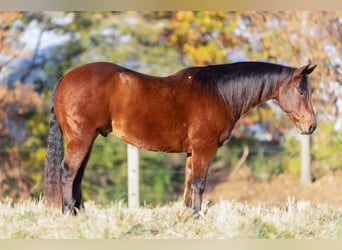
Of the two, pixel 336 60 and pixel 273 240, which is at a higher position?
pixel 336 60

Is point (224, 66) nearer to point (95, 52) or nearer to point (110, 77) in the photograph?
point (110, 77)

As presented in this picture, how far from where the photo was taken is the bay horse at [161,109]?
4.40 meters

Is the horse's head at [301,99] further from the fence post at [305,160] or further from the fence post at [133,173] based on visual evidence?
the fence post at [305,160]

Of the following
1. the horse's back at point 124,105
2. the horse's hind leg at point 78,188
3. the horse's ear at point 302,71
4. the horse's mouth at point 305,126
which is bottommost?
the horse's hind leg at point 78,188

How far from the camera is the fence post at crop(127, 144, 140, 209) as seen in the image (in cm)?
667

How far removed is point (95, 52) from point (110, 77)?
12.8ft

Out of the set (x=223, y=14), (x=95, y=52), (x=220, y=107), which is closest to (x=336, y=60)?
(x=223, y=14)

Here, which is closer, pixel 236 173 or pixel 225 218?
pixel 225 218

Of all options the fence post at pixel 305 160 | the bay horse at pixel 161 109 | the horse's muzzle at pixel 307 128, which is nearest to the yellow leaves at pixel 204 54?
the fence post at pixel 305 160

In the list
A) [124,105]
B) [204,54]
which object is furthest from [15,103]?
[124,105]

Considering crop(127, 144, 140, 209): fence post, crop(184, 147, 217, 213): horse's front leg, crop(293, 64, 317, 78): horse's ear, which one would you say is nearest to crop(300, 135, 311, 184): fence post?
crop(127, 144, 140, 209): fence post

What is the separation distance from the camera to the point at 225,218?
4.16 metres

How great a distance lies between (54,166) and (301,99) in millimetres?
2192

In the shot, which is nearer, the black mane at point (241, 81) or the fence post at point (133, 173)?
the black mane at point (241, 81)
